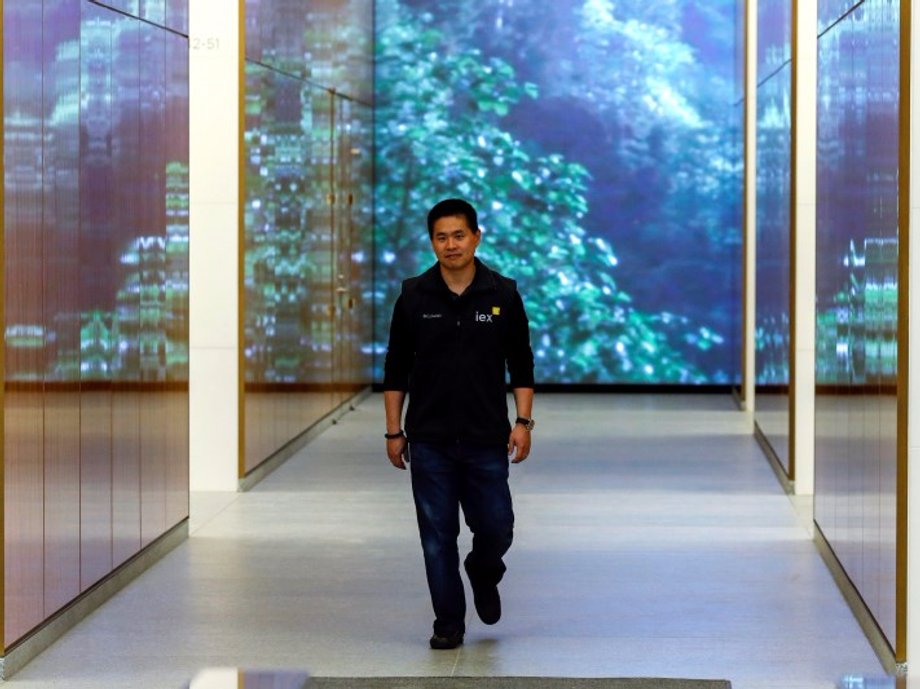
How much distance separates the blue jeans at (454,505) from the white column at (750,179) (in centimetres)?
929

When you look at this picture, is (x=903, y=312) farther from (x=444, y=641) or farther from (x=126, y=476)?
(x=126, y=476)

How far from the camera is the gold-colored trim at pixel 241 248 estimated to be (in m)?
13.0

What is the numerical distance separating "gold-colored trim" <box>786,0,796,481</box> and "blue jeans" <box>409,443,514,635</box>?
216 inches

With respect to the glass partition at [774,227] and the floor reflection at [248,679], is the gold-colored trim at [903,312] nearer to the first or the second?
the floor reflection at [248,679]

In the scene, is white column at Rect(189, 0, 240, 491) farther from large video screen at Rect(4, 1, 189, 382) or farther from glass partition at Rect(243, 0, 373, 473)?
large video screen at Rect(4, 1, 189, 382)

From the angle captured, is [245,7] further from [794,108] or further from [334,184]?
[334,184]

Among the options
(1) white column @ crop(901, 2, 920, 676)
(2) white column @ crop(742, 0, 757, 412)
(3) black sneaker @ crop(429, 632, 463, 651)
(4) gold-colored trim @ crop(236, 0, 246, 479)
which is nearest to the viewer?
(1) white column @ crop(901, 2, 920, 676)

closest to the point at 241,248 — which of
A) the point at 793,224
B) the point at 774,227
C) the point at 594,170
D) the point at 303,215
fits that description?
the point at 303,215

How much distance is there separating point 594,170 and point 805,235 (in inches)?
371

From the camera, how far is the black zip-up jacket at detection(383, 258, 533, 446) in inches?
306

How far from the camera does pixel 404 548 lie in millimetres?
10750

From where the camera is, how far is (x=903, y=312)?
723 centimetres

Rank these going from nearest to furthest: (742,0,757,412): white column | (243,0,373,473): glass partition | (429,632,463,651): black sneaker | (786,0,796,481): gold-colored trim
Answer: (429,632,463,651): black sneaker, (786,0,796,481): gold-colored trim, (243,0,373,473): glass partition, (742,0,757,412): white column

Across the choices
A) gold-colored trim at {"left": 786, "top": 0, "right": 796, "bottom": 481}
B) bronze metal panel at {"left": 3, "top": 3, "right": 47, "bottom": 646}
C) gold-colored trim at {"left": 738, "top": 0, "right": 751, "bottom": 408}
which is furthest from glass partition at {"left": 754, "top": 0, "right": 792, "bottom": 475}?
bronze metal panel at {"left": 3, "top": 3, "right": 47, "bottom": 646}
